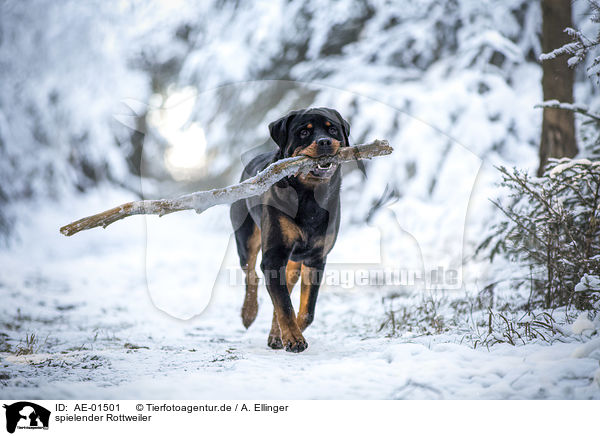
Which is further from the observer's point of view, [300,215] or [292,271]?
[292,271]

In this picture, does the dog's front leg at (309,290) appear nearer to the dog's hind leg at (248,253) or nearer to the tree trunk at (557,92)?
the dog's hind leg at (248,253)

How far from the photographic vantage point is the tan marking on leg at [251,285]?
366cm

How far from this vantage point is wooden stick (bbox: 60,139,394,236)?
8.59ft

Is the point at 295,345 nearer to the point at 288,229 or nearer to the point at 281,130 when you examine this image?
the point at 288,229

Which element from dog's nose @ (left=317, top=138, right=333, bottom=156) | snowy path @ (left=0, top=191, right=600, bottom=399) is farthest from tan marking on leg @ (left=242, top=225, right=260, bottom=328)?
dog's nose @ (left=317, top=138, right=333, bottom=156)

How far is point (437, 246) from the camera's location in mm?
5297

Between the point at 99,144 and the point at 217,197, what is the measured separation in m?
4.96

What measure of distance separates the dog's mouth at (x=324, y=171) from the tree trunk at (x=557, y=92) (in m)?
2.58

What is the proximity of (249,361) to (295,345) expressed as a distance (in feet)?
1.14

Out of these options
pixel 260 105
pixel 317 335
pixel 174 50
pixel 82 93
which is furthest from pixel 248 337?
pixel 82 93

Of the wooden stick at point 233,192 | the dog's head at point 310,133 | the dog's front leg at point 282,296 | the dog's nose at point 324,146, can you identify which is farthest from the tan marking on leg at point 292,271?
the dog's nose at point 324,146

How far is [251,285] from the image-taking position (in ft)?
12.1

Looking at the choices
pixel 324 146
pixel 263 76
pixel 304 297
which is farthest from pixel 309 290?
pixel 263 76
